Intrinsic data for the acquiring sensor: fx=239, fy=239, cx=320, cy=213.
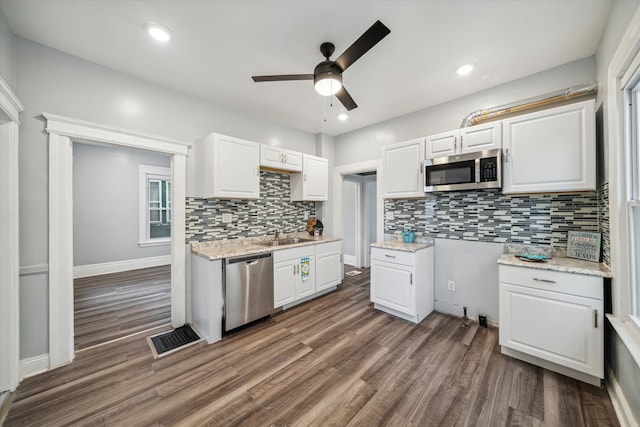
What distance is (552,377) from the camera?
1868 mm

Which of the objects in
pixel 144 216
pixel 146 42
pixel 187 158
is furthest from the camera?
pixel 144 216

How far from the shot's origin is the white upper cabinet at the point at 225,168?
108 inches

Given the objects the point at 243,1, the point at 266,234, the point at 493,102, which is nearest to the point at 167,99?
the point at 243,1

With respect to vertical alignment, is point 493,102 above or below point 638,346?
above

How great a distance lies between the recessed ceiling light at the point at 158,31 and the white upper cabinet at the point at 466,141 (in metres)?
2.74

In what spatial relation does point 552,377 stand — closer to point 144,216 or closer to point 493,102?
point 493,102

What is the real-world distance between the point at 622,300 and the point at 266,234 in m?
3.46

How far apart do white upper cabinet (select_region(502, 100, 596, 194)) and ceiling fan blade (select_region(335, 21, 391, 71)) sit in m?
1.73

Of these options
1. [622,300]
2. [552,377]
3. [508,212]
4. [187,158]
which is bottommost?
[552,377]

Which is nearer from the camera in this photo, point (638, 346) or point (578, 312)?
point (638, 346)

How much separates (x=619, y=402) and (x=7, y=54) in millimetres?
4863

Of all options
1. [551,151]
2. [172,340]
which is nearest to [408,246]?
[551,151]

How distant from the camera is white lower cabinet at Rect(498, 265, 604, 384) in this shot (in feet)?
5.64

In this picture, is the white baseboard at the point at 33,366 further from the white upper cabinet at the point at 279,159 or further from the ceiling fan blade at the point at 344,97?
the ceiling fan blade at the point at 344,97
